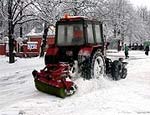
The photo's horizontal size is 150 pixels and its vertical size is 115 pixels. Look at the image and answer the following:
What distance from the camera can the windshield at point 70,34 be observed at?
46.6ft

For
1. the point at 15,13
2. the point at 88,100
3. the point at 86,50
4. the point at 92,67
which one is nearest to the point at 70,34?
the point at 86,50

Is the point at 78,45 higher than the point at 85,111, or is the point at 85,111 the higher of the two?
the point at 78,45

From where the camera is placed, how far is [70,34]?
575 inches

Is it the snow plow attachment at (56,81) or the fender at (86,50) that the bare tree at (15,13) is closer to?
the fender at (86,50)

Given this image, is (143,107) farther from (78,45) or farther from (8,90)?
(8,90)

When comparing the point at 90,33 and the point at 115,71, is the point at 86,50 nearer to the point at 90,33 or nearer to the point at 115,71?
the point at 90,33

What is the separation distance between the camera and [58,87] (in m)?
12.0

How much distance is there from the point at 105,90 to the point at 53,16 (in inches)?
540

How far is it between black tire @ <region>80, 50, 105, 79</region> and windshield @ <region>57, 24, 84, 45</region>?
781mm

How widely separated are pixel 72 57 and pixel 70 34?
1.05 m

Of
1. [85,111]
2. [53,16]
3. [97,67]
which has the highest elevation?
[53,16]

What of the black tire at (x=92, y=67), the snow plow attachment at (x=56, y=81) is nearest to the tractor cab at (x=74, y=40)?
the black tire at (x=92, y=67)

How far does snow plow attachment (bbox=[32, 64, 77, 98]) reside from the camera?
12.0 metres

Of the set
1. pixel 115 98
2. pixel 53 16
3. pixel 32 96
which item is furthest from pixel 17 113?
pixel 53 16
